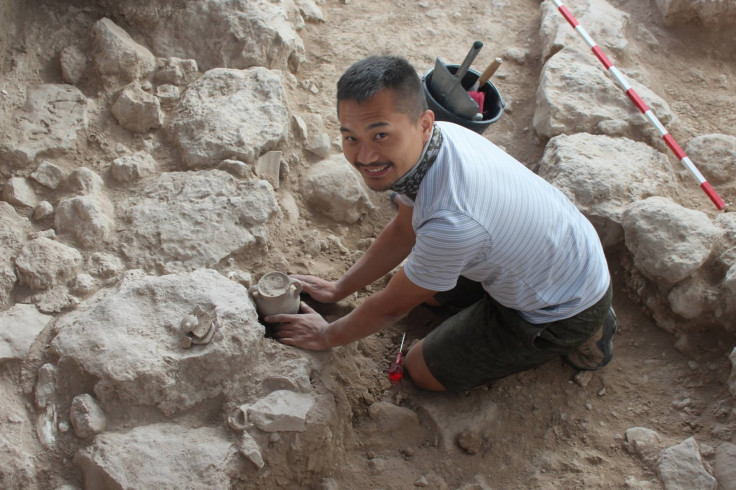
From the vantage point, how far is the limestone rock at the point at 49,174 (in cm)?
272

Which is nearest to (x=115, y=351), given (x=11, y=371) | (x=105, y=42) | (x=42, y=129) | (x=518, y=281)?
(x=11, y=371)

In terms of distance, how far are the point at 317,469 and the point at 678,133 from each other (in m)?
2.94

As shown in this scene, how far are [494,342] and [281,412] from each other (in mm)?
915

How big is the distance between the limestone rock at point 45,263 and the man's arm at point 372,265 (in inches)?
36.7

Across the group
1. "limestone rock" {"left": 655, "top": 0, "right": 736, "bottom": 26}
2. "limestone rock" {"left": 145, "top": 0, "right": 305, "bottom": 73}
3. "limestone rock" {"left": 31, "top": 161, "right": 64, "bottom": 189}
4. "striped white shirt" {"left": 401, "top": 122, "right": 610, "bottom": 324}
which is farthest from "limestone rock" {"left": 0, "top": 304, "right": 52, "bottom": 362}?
"limestone rock" {"left": 655, "top": 0, "right": 736, "bottom": 26}

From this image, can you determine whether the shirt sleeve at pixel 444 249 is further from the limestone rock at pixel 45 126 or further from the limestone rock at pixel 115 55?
the limestone rock at pixel 115 55

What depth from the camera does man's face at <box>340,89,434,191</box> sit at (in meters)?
2.00

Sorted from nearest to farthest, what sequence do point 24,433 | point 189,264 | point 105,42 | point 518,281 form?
point 24,433
point 518,281
point 189,264
point 105,42

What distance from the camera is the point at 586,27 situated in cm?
416

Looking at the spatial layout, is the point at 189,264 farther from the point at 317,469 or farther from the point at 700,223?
the point at 700,223

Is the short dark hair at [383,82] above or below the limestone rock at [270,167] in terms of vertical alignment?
above

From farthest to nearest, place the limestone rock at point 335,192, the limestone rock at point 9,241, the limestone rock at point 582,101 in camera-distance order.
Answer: the limestone rock at point 582,101
the limestone rock at point 335,192
the limestone rock at point 9,241

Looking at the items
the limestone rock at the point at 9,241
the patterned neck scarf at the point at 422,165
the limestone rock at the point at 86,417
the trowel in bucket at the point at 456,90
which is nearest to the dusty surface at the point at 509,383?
the limestone rock at the point at 86,417

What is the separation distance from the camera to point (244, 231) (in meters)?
2.74
